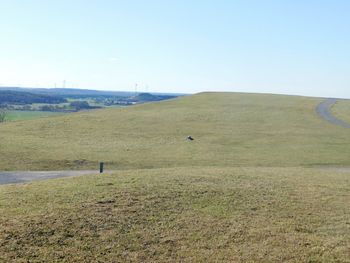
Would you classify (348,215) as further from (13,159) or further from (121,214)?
(13,159)

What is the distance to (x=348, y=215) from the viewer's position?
9.55 metres

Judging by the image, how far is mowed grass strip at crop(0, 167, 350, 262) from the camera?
7270 mm

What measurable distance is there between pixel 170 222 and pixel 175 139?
23.7 metres

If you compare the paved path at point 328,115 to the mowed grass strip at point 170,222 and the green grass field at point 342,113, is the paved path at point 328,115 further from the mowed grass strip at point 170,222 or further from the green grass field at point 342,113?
the mowed grass strip at point 170,222

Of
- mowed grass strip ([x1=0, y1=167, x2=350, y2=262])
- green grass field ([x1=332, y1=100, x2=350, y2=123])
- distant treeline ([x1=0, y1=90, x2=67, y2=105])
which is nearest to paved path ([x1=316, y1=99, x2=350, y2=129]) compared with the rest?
green grass field ([x1=332, y1=100, x2=350, y2=123])

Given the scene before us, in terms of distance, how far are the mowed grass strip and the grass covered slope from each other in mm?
11283

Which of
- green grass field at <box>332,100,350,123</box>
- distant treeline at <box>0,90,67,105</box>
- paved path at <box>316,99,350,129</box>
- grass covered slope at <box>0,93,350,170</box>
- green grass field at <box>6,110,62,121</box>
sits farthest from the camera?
distant treeline at <box>0,90,67,105</box>

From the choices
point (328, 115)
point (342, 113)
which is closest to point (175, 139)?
point (328, 115)

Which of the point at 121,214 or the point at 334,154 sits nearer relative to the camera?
the point at 121,214

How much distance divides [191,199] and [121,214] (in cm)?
204

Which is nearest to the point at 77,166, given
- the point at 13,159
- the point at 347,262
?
the point at 13,159

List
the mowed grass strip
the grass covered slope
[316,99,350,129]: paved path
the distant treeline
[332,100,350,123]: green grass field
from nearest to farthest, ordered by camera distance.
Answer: the mowed grass strip → the grass covered slope → [316,99,350,129]: paved path → [332,100,350,123]: green grass field → the distant treeline

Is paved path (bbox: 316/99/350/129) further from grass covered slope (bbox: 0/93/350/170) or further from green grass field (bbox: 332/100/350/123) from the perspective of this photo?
grass covered slope (bbox: 0/93/350/170)

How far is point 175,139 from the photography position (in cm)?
3228
